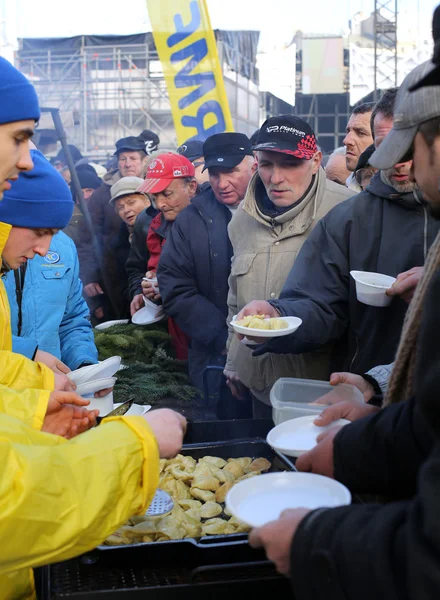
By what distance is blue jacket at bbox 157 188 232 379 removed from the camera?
4.59 meters

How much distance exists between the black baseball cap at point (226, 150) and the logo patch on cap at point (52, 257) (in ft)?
4.86

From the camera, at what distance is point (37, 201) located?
2680 mm

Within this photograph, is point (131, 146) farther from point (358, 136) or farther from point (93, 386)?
point (93, 386)

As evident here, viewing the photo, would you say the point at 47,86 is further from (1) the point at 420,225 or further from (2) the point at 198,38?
(1) the point at 420,225

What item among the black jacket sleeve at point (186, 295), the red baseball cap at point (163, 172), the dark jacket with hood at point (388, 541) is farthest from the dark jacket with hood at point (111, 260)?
the dark jacket with hood at point (388, 541)

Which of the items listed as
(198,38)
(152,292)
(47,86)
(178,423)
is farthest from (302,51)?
(178,423)

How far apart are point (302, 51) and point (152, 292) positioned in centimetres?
2141

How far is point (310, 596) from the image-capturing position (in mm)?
1205

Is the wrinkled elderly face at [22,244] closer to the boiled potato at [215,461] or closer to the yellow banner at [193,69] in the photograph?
A: the boiled potato at [215,461]

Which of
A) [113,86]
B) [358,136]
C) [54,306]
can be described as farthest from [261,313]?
[113,86]

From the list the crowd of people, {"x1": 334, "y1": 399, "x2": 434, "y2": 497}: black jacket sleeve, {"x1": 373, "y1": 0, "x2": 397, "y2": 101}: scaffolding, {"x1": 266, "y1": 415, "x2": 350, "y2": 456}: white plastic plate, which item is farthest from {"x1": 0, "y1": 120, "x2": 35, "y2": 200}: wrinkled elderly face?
{"x1": 373, "y1": 0, "x2": 397, "y2": 101}: scaffolding

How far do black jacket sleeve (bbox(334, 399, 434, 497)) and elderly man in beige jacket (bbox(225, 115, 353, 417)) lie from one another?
1.85 metres

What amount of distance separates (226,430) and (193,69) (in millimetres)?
5270

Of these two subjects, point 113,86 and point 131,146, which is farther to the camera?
point 113,86
